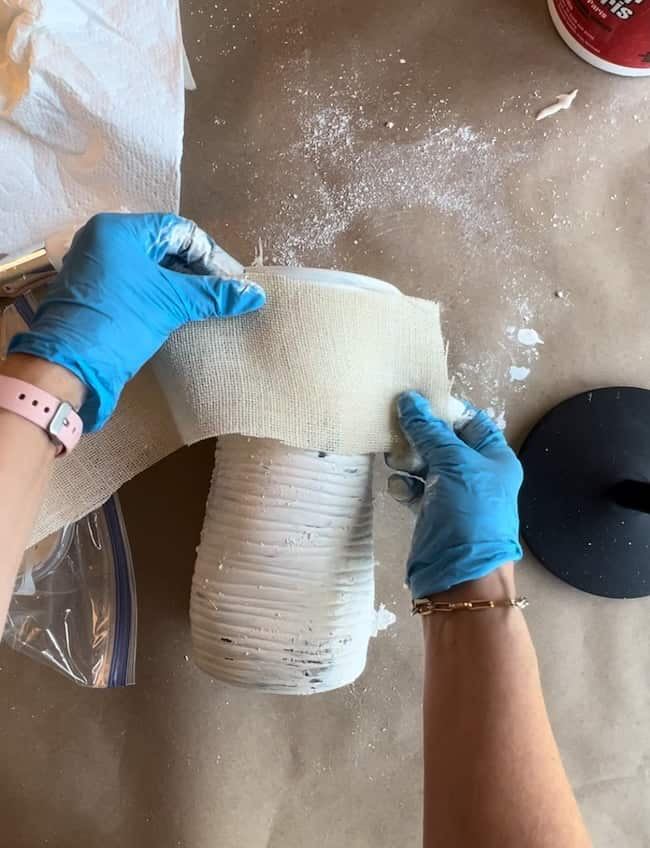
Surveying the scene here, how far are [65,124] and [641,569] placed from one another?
0.99 metres

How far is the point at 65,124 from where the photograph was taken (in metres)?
0.96

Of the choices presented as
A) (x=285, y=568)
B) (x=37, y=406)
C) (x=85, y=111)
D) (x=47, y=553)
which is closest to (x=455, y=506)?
(x=285, y=568)

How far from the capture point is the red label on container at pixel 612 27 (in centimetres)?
98

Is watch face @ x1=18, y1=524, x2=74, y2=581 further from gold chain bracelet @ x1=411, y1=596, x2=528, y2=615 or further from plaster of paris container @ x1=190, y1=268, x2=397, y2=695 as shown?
gold chain bracelet @ x1=411, y1=596, x2=528, y2=615

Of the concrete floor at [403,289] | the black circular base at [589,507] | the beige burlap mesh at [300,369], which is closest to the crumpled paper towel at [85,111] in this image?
the concrete floor at [403,289]

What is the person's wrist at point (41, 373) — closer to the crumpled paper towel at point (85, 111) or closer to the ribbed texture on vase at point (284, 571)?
the ribbed texture on vase at point (284, 571)

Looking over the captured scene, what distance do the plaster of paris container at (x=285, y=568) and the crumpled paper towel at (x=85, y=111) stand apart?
0.27 m

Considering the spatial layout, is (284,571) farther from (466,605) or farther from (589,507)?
(589,507)

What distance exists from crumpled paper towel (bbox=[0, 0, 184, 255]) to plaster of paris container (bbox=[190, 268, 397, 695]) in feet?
0.90

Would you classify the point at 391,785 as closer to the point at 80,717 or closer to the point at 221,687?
the point at 221,687

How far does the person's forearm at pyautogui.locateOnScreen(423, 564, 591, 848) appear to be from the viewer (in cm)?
67

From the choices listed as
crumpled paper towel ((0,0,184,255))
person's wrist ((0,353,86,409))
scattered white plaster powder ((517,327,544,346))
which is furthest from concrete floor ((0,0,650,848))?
person's wrist ((0,353,86,409))

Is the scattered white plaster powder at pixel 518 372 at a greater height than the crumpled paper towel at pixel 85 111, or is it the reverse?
the crumpled paper towel at pixel 85 111

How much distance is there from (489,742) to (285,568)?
0.94 feet
